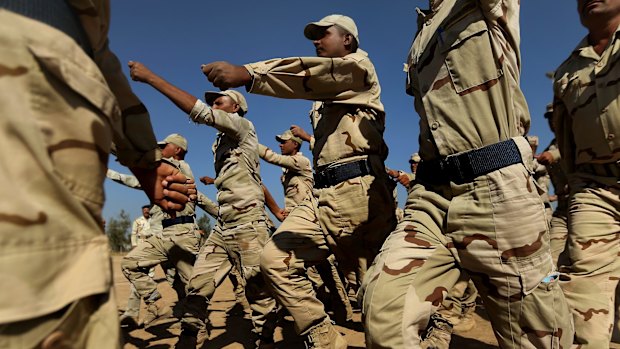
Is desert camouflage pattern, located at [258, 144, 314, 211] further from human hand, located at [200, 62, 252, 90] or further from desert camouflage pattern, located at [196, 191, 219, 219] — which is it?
human hand, located at [200, 62, 252, 90]

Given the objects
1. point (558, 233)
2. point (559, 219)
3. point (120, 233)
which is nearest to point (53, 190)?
point (558, 233)

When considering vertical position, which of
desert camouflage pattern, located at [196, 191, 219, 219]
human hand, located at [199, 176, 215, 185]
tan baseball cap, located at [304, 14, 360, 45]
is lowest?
desert camouflage pattern, located at [196, 191, 219, 219]

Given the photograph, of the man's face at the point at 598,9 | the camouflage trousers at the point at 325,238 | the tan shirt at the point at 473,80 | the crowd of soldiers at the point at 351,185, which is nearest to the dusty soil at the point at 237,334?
the crowd of soldiers at the point at 351,185

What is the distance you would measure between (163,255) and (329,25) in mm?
3889

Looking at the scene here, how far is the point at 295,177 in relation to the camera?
321 inches

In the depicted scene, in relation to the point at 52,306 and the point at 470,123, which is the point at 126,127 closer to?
the point at 52,306

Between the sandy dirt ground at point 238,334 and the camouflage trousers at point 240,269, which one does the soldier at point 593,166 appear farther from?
the camouflage trousers at point 240,269

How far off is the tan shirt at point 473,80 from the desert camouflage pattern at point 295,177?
537 centimetres

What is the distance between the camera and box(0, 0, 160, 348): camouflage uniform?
874 mm

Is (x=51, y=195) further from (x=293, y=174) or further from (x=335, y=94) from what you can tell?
(x=293, y=174)

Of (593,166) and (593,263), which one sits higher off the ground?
(593,166)

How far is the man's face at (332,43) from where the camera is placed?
3.41 meters

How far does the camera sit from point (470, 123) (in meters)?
2.15

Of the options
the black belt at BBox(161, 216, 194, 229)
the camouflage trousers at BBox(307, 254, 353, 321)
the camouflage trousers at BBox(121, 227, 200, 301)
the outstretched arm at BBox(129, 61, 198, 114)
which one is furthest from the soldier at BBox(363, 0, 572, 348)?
the black belt at BBox(161, 216, 194, 229)
